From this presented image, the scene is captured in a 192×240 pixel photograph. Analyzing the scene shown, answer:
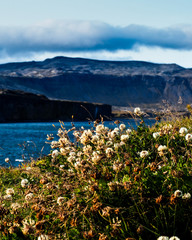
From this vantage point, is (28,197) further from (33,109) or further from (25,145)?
(33,109)

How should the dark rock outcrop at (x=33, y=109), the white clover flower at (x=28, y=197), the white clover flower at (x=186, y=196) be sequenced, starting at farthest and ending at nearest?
1. the dark rock outcrop at (x=33, y=109)
2. the white clover flower at (x=28, y=197)
3. the white clover flower at (x=186, y=196)

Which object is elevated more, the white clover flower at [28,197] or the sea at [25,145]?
the white clover flower at [28,197]

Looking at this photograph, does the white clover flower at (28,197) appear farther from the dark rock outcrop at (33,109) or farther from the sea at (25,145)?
the dark rock outcrop at (33,109)

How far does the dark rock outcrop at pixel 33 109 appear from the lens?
96.9 meters

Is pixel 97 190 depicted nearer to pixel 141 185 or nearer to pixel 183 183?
pixel 141 185

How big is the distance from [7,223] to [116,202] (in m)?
1.19

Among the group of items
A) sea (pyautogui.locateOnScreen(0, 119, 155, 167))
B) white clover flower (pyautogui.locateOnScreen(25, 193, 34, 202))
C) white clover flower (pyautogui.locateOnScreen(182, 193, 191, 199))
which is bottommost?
sea (pyautogui.locateOnScreen(0, 119, 155, 167))

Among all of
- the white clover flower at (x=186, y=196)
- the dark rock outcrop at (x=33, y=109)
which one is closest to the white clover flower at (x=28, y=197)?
the white clover flower at (x=186, y=196)

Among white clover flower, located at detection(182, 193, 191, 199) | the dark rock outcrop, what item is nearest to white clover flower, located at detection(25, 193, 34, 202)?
white clover flower, located at detection(182, 193, 191, 199)

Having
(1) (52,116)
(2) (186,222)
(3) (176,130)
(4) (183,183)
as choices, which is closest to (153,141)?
(3) (176,130)

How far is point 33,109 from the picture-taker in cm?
10238

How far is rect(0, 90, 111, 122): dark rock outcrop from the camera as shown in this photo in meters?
96.9

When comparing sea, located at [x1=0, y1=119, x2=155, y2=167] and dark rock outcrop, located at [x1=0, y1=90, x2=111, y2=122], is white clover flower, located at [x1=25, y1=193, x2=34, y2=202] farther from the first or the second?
dark rock outcrop, located at [x1=0, y1=90, x2=111, y2=122]

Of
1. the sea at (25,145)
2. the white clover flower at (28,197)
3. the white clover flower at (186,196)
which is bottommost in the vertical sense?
the sea at (25,145)
